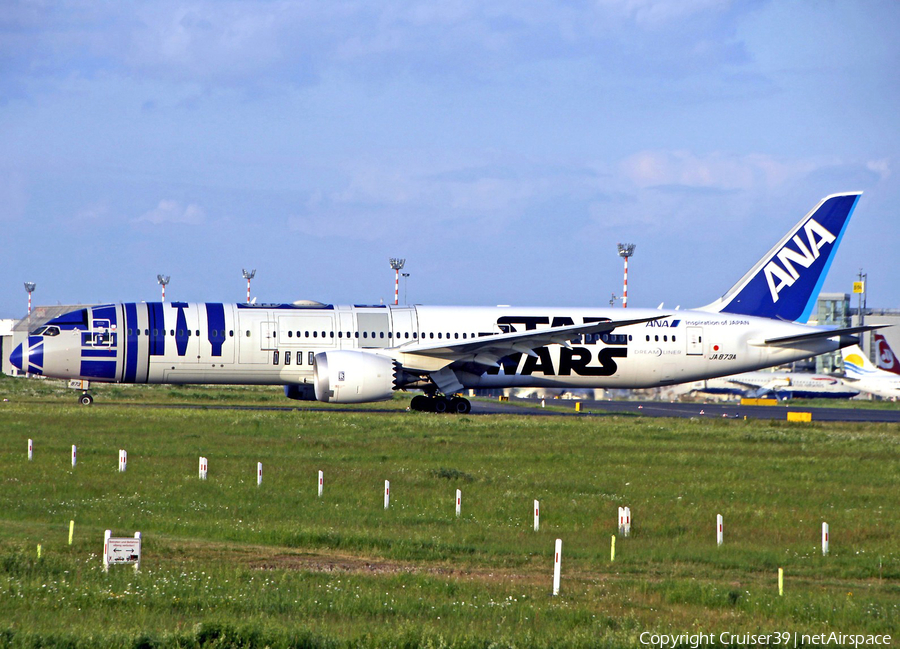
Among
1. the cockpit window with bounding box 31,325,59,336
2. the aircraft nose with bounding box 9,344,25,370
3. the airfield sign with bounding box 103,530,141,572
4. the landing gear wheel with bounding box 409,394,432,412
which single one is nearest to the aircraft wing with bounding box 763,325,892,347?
the landing gear wheel with bounding box 409,394,432,412

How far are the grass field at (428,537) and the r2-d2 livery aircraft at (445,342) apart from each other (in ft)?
17.2

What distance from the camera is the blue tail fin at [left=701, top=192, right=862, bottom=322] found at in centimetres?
4475

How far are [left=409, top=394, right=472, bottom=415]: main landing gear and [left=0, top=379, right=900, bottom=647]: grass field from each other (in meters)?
7.70

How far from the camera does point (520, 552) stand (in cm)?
1537

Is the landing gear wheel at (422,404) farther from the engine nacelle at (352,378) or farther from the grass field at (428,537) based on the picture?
the grass field at (428,537)

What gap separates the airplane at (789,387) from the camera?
9438 centimetres

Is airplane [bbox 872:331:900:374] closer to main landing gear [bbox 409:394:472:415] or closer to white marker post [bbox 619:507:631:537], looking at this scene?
main landing gear [bbox 409:394:472:415]

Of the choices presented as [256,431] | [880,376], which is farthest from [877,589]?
[880,376]

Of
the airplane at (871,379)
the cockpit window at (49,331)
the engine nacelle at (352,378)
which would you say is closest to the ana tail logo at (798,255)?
the engine nacelle at (352,378)

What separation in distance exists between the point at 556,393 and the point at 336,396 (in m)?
60.6

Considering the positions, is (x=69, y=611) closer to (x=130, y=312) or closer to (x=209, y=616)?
(x=209, y=616)

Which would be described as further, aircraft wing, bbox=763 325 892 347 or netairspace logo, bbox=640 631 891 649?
aircraft wing, bbox=763 325 892 347

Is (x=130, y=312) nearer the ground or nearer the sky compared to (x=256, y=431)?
nearer the sky

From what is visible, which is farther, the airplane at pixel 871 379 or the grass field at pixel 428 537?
the airplane at pixel 871 379
